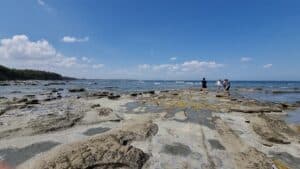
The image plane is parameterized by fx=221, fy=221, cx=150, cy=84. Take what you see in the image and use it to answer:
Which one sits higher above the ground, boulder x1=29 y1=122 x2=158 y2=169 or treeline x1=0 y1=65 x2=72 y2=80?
treeline x1=0 y1=65 x2=72 y2=80

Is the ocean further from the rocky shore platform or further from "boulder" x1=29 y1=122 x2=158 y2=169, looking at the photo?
"boulder" x1=29 y1=122 x2=158 y2=169

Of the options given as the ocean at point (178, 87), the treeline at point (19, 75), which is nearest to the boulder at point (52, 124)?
the ocean at point (178, 87)

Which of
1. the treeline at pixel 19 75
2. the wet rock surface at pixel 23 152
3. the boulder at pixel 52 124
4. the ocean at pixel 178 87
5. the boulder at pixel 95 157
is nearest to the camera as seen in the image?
the boulder at pixel 95 157

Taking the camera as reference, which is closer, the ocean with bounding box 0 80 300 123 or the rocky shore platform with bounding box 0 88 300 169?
the rocky shore platform with bounding box 0 88 300 169

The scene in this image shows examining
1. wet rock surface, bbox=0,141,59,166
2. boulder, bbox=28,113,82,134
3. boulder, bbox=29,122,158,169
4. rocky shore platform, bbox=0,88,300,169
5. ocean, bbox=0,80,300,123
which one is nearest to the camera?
boulder, bbox=29,122,158,169

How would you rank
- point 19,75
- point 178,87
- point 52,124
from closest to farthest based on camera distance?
point 52,124 < point 178,87 < point 19,75

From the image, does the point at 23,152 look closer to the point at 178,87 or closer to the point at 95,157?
the point at 95,157

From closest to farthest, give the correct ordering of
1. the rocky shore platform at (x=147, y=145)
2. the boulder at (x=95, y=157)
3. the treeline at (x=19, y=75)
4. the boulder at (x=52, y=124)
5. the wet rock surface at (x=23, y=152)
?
the boulder at (x=95, y=157) → the rocky shore platform at (x=147, y=145) → the wet rock surface at (x=23, y=152) → the boulder at (x=52, y=124) → the treeline at (x=19, y=75)

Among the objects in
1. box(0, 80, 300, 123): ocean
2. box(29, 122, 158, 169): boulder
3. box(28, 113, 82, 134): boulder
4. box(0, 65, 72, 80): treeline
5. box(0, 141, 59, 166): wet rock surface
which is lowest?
box(0, 80, 300, 123): ocean

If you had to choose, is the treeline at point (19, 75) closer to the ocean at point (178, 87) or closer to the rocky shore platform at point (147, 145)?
the ocean at point (178, 87)

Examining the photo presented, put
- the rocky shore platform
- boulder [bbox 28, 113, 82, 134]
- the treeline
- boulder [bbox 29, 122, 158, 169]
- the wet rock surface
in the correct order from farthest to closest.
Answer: the treeline, boulder [bbox 28, 113, 82, 134], the wet rock surface, the rocky shore platform, boulder [bbox 29, 122, 158, 169]

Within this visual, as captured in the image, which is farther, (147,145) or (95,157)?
(147,145)

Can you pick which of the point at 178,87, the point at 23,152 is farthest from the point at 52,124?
the point at 178,87

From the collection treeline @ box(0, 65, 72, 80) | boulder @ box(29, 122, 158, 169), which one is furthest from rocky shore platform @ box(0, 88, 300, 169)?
treeline @ box(0, 65, 72, 80)
